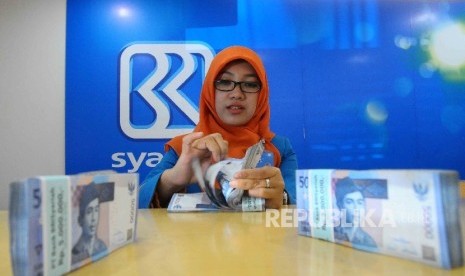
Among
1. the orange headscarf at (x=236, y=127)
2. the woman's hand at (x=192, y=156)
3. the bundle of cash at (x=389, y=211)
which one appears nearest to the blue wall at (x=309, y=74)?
the orange headscarf at (x=236, y=127)

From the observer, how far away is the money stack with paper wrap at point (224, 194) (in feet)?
2.88

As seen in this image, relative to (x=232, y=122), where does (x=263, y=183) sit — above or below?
below

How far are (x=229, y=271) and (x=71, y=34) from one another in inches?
87.6

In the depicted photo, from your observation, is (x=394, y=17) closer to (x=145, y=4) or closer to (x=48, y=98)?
(x=145, y=4)

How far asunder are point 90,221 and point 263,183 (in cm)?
56

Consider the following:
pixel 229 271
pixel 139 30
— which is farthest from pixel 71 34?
pixel 229 271

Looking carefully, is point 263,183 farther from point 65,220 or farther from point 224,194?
point 65,220

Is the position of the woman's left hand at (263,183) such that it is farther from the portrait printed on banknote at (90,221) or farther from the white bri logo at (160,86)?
the white bri logo at (160,86)

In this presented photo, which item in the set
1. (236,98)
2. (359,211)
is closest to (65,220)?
(359,211)

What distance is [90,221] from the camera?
388 millimetres

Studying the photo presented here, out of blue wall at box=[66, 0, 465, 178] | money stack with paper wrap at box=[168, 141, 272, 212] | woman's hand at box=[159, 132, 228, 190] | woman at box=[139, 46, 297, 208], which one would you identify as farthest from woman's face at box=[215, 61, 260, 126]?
blue wall at box=[66, 0, 465, 178]

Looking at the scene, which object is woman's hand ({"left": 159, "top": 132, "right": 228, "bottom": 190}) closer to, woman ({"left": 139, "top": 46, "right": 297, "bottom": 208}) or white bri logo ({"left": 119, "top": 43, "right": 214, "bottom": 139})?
woman ({"left": 139, "top": 46, "right": 297, "bottom": 208})

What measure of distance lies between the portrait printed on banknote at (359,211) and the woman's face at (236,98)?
34.1 inches

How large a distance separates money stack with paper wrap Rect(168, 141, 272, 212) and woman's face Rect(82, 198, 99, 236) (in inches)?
19.4
